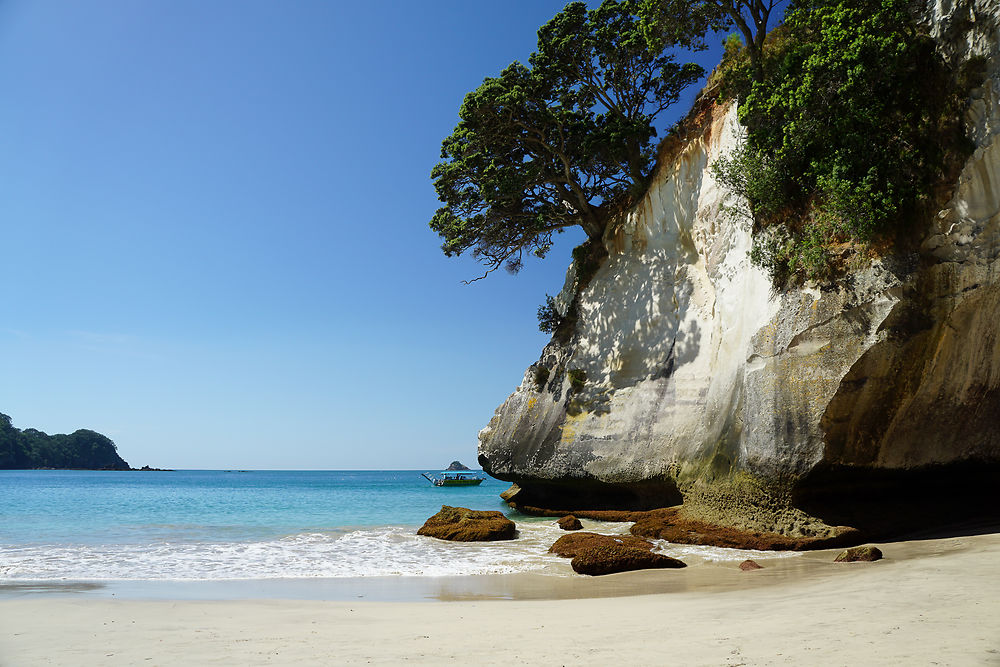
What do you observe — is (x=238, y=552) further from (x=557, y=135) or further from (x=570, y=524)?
(x=557, y=135)

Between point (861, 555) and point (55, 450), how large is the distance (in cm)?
12637

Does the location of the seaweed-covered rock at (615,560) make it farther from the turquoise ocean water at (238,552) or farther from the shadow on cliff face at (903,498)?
the shadow on cliff face at (903,498)

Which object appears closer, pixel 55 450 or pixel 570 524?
pixel 570 524

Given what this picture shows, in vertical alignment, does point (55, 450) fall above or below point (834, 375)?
below

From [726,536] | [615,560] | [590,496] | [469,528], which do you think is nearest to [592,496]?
[590,496]

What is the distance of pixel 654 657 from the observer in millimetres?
3957

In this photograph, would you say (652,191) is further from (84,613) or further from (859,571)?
(84,613)

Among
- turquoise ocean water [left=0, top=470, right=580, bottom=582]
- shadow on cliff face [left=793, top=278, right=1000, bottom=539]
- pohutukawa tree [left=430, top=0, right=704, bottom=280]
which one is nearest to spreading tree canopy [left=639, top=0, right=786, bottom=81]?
pohutukawa tree [left=430, top=0, right=704, bottom=280]

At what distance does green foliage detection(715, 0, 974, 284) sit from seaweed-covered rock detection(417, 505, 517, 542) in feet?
25.6

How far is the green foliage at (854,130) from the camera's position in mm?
10453

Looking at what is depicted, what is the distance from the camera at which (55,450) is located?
103312mm

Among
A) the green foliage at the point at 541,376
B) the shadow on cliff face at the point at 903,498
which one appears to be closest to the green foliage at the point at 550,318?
the green foliage at the point at 541,376

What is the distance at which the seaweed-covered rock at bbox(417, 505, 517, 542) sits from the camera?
1292 centimetres

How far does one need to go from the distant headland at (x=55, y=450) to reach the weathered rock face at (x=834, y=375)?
334 feet
